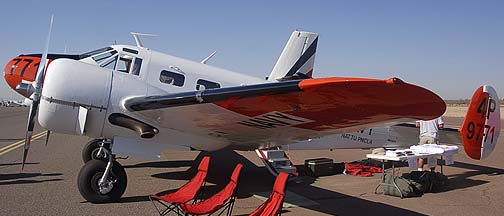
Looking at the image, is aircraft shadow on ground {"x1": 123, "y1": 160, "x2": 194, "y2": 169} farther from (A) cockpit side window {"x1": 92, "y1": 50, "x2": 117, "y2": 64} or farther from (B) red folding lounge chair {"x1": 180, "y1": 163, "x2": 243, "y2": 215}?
(B) red folding lounge chair {"x1": 180, "y1": 163, "x2": 243, "y2": 215}

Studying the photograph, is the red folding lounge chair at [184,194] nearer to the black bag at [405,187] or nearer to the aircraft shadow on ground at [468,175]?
the black bag at [405,187]

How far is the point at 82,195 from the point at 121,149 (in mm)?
971

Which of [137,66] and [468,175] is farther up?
[137,66]

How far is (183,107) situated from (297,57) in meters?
7.89

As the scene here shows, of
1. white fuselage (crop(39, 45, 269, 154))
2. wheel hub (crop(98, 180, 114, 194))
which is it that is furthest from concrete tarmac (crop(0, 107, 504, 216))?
white fuselage (crop(39, 45, 269, 154))

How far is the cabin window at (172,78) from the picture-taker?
793 cm

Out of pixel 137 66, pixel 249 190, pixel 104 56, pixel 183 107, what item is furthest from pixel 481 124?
pixel 104 56

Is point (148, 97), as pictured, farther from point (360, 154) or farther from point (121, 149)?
point (360, 154)

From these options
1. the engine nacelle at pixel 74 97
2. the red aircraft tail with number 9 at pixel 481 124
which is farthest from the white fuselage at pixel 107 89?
the red aircraft tail with number 9 at pixel 481 124

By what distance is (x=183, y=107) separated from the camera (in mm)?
6453

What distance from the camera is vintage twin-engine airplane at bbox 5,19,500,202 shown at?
200 inches

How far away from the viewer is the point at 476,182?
952 cm

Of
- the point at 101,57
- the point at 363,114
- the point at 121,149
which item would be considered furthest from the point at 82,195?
the point at 363,114

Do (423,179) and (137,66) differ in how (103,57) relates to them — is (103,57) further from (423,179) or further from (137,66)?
(423,179)
